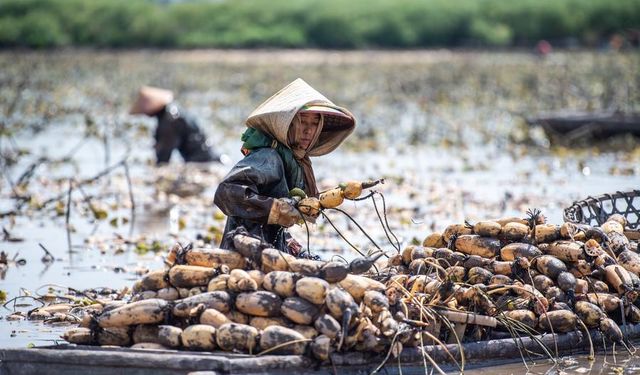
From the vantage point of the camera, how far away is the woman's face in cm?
596

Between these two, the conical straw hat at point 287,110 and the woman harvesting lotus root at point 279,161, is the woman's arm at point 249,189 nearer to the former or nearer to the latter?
the woman harvesting lotus root at point 279,161

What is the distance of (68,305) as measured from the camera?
6.57 metres

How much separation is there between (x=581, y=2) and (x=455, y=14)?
718 centimetres

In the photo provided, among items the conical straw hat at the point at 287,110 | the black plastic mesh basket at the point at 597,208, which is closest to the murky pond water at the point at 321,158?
the conical straw hat at the point at 287,110

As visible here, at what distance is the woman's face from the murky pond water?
2.24 feet

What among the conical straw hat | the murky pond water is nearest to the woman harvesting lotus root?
the conical straw hat

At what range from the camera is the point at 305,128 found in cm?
602

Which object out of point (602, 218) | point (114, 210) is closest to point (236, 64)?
point (114, 210)

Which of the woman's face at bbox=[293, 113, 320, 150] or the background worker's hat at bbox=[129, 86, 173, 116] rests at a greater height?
the background worker's hat at bbox=[129, 86, 173, 116]

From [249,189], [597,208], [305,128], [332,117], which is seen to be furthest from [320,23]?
[249,189]

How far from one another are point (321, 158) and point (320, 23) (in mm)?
37243

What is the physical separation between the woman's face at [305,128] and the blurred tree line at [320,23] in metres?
41.2

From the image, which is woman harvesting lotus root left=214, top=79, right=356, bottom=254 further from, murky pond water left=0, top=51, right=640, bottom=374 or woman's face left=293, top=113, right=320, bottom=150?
murky pond water left=0, top=51, right=640, bottom=374

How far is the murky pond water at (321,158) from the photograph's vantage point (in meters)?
8.99
